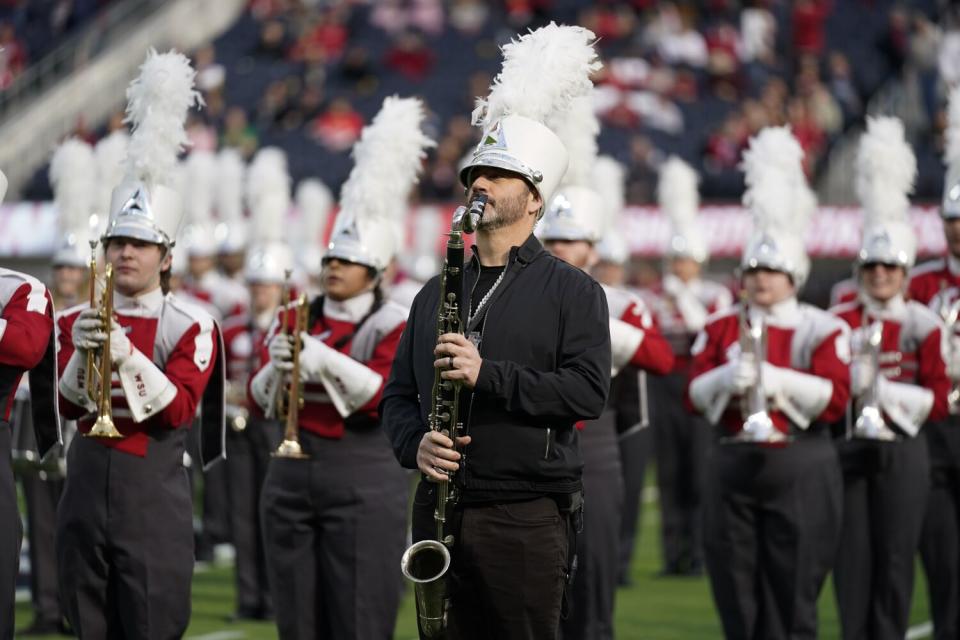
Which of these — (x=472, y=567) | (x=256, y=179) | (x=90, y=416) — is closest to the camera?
(x=472, y=567)

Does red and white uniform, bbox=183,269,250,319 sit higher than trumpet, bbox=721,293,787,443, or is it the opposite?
red and white uniform, bbox=183,269,250,319

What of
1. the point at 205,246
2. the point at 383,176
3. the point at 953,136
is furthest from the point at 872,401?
the point at 205,246

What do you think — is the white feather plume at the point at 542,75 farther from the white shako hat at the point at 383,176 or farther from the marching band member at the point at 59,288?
the marching band member at the point at 59,288

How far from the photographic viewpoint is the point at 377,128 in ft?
25.3

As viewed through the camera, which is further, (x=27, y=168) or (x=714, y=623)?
(x=27, y=168)

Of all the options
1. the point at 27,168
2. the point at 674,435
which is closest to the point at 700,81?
the point at 27,168

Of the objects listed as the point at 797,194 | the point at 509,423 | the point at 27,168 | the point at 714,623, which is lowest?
the point at 714,623

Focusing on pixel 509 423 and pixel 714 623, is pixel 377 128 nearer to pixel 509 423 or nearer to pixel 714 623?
pixel 509 423

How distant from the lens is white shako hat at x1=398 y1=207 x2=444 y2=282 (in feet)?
52.4

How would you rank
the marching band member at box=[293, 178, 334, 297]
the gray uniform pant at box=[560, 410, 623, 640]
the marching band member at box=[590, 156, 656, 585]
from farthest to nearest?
the marching band member at box=[293, 178, 334, 297], the marching band member at box=[590, 156, 656, 585], the gray uniform pant at box=[560, 410, 623, 640]

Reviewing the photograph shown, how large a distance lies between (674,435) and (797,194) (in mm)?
4586

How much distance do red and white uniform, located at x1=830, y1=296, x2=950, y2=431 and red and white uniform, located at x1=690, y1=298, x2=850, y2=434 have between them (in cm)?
48

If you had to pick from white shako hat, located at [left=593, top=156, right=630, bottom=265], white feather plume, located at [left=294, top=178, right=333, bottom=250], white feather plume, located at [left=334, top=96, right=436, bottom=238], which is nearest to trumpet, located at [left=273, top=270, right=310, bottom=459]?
white feather plume, located at [left=334, top=96, right=436, bottom=238]

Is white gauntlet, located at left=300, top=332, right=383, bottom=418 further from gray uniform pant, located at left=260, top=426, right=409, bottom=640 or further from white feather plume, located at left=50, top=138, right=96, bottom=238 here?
white feather plume, located at left=50, top=138, right=96, bottom=238
